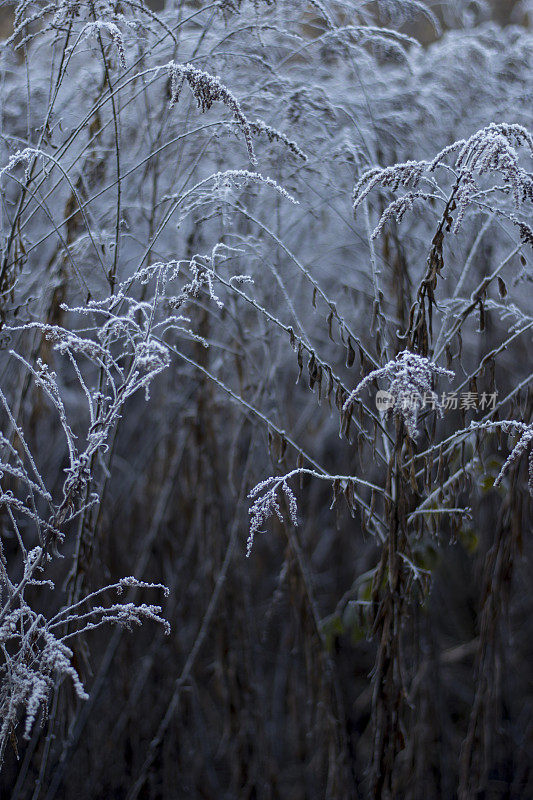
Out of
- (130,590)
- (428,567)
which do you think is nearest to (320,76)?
(428,567)

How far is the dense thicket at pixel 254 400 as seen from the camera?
Result: 49.6 inches

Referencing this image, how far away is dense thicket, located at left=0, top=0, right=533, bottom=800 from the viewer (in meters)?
1.26

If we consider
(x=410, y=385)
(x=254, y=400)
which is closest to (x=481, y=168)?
(x=410, y=385)

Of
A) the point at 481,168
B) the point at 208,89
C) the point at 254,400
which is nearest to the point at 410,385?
the point at 481,168

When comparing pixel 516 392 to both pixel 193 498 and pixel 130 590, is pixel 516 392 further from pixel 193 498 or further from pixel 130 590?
pixel 130 590

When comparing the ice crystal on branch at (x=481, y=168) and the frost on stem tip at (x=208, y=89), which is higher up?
the frost on stem tip at (x=208, y=89)

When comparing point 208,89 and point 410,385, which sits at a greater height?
point 208,89

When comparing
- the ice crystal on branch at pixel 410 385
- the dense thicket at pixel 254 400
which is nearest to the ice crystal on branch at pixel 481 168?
the ice crystal on branch at pixel 410 385

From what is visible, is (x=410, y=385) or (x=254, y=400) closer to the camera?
(x=410, y=385)

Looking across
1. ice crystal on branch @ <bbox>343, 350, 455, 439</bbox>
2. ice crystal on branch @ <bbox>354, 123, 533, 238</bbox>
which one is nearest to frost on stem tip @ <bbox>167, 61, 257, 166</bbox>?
ice crystal on branch @ <bbox>354, 123, 533, 238</bbox>

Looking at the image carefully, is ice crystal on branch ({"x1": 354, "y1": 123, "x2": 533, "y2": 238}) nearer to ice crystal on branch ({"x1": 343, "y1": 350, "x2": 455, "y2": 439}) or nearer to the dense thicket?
ice crystal on branch ({"x1": 343, "y1": 350, "x2": 455, "y2": 439})

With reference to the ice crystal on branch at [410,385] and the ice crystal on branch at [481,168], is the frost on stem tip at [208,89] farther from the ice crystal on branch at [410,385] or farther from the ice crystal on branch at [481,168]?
the ice crystal on branch at [410,385]

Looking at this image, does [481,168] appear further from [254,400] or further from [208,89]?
[254,400]

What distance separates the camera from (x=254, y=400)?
1358 mm
